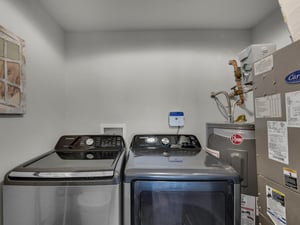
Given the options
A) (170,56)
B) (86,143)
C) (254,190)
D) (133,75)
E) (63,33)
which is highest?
(63,33)

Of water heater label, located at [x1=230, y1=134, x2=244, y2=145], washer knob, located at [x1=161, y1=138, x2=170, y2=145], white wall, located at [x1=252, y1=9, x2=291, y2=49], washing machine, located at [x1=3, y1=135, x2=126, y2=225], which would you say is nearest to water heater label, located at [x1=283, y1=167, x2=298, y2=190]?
water heater label, located at [x1=230, y1=134, x2=244, y2=145]

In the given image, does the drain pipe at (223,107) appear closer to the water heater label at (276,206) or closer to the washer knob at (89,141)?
the water heater label at (276,206)

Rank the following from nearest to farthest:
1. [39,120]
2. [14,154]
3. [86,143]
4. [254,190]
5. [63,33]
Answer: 1. [14,154]
2. [254,190]
3. [39,120]
4. [86,143]
5. [63,33]

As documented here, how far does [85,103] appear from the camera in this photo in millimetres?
2102

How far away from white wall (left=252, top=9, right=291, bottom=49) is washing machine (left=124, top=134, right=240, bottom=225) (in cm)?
122

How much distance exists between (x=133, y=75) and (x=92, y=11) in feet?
2.23

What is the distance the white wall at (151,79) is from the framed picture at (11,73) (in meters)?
0.79

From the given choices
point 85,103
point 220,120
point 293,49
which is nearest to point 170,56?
point 220,120

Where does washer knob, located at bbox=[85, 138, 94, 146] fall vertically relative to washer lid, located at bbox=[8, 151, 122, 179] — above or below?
above

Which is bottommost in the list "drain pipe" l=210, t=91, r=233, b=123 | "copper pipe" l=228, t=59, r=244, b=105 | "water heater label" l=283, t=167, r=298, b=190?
"water heater label" l=283, t=167, r=298, b=190

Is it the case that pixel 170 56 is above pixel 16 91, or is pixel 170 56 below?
above

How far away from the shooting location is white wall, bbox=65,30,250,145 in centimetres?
208

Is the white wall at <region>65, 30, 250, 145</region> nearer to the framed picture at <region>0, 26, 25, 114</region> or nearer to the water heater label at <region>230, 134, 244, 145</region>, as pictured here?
the water heater label at <region>230, 134, 244, 145</region>

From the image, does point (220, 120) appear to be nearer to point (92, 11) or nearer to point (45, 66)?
point (92, 11)
